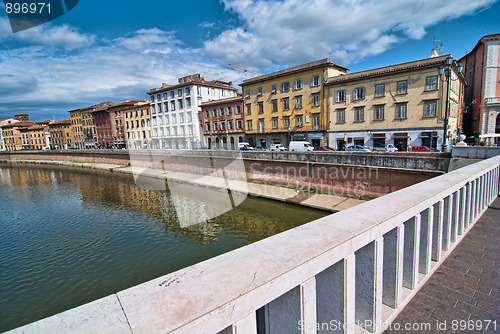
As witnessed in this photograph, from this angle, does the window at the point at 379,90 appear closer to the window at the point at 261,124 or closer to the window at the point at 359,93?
the window at the point at 359,93

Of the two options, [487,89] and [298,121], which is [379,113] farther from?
[487,89]

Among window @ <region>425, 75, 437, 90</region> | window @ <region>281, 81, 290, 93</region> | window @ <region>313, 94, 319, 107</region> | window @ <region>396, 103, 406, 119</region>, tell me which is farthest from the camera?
window @ <region>281, 81, 290, 93</region>

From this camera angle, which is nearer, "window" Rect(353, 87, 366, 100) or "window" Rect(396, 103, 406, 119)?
"window" Rect(396, 103, 406, 119)

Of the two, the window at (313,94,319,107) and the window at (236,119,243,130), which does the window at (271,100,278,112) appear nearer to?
the window at (313,94,319,107)

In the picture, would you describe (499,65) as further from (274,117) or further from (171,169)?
(171,169)

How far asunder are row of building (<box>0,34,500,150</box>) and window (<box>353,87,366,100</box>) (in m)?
0.11

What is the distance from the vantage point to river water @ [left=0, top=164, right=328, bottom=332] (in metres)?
9.34

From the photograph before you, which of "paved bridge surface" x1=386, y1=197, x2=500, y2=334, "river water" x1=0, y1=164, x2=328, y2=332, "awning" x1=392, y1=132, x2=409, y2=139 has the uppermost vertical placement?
"awning" x1=392, y1=132, x2=409, y2=139

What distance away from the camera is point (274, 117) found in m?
37.2

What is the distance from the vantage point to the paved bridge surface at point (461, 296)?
97.0 inches

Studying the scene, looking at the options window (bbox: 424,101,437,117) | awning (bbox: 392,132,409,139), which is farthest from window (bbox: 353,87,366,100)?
window (bbox: 424,101,437,117)

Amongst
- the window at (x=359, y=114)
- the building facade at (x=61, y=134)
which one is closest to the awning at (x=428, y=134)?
the window at (x=359, y=114)

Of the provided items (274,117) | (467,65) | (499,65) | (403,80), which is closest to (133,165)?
(274,117)

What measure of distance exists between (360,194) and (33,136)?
10893 cm
